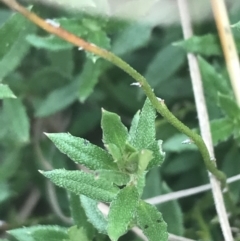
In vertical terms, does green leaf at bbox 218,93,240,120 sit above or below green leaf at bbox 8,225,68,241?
above

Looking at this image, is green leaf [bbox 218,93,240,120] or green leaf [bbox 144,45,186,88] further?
green leaf [bbox 144,45,186,88]

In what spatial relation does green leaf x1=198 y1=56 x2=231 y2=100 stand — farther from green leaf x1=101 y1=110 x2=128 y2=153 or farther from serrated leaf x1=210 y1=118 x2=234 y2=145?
green leaf x1=101 y1=110 x2=128 y2=153

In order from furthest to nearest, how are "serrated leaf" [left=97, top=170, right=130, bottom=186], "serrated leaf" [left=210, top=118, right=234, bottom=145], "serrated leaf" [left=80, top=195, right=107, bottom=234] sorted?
1. "serrated leaf" [left=210, top=118, right=234, bottom=145]
2. "serrated leaf" [left=80, top=195, right=107, bottom=234]
3. "serrated leaf" [left=97, top=170, right=130, bottom=186]

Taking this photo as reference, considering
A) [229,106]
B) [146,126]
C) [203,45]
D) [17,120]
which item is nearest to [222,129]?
[229,106]

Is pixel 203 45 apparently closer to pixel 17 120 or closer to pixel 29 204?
pixel 17 120

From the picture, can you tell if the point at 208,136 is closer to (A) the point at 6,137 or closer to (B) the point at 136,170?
(B) the point at 136,170

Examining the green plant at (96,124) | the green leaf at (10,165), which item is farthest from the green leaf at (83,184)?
the green leaf at (10,165)

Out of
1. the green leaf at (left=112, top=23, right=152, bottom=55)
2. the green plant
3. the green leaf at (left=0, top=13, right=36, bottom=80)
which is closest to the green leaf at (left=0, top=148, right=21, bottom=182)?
the green plant
